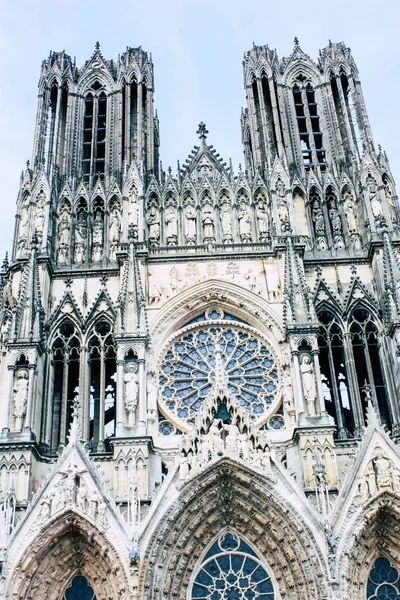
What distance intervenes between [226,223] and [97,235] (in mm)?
3721

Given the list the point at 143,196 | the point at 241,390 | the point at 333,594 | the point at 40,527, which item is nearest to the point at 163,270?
the point at 143,196

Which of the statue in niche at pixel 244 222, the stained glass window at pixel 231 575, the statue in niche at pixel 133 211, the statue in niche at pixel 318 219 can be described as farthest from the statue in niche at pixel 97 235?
the stained glass window at pixel 231 575

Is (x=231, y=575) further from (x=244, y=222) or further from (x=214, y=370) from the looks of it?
(x=244, y=222)

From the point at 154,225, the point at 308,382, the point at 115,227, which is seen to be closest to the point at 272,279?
the point at 308,382

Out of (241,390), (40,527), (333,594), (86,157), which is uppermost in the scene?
(86,157)

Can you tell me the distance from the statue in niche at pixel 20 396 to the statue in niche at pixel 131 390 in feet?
7.89

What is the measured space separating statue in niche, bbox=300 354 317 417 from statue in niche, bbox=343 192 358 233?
504 centimetres

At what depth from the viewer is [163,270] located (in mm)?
23469

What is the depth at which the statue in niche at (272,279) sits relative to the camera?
75.0 ft

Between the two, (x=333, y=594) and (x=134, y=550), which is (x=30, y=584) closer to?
(x=134, y=550)

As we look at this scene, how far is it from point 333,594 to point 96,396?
814 cm

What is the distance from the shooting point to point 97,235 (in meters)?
24.5

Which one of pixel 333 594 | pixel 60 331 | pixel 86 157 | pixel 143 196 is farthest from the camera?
pixel 86 157

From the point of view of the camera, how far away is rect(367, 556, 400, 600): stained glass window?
18.5m
